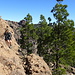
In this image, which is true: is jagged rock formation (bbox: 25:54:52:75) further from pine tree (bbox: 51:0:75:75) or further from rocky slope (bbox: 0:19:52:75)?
pine tree (bbox: 51:0:75:75)

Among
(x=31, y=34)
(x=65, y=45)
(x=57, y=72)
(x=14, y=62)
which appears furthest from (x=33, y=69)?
(x=31, y=34)

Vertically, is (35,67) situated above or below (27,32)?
below

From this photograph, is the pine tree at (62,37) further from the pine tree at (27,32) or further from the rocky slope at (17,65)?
the pine tree at (27,32)

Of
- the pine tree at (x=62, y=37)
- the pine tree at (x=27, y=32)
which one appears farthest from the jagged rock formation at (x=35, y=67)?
the pine tree at (x=27, y=32)

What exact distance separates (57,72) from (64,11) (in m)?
8.45

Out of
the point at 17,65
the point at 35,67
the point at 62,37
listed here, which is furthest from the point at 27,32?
the point at 17,65

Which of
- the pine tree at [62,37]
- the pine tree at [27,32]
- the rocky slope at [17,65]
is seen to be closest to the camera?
the rocky slope at [17,65]

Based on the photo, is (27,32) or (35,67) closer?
(35,67)

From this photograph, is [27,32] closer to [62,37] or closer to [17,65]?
[62,37]

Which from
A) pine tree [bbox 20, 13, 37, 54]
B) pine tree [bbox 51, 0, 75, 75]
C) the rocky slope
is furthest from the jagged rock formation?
pine tree [bbox 20, 13, 37, 54]

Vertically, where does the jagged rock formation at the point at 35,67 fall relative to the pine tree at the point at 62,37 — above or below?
below

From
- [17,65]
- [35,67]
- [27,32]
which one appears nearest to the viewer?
[17,65]

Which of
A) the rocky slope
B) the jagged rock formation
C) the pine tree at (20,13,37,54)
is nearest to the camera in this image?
the rocky slope

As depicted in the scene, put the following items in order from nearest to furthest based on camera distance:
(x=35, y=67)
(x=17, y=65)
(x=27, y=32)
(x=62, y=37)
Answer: (x=17, y=65) < (x=35, y=67) < (x=62, y=37) < (x=27, y=32)
